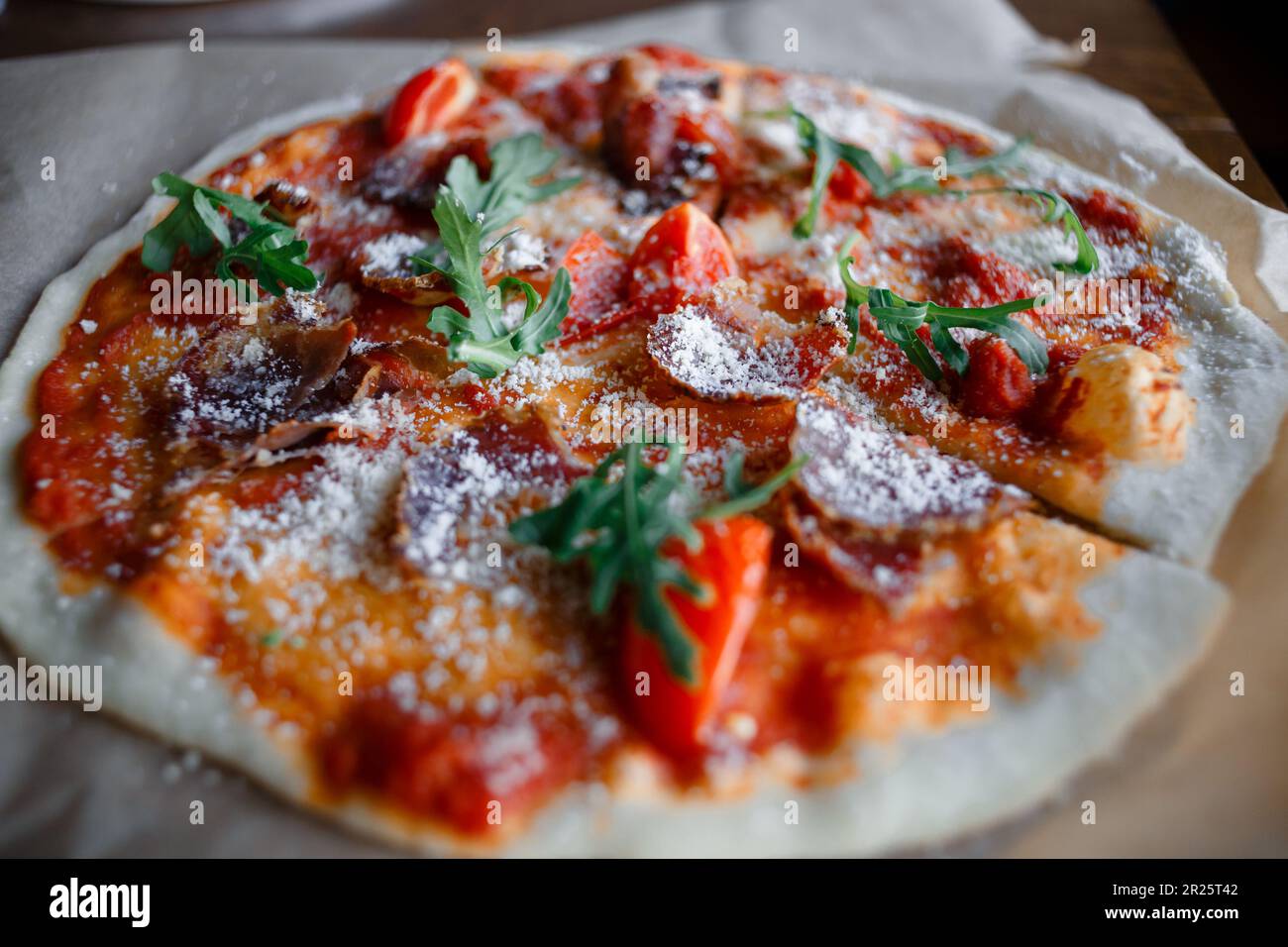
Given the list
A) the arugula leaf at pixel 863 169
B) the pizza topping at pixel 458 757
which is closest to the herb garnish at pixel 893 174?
the arugula leaf at pixel 863 169

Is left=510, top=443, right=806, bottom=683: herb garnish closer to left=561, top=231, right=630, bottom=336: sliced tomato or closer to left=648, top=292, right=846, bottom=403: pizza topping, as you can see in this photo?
left=648, top=292, right=846, bottom=403: pizza topping

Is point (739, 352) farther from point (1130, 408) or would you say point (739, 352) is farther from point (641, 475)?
point (1130, 408)

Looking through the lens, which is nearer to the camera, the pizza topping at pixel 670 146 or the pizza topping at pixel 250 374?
the pizza topping at pixel 250 374

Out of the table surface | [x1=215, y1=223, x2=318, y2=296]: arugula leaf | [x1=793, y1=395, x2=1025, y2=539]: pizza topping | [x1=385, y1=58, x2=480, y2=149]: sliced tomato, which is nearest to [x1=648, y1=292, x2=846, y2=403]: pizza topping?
[x1=793, y1=395, x2=1025, y2=539]: pizza topping

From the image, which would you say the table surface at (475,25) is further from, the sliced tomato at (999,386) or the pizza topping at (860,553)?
the pizza topping at (860,553)

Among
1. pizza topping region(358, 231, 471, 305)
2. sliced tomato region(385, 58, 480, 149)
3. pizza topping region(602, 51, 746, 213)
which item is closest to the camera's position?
pizza topping region(358, 231, 471, 305)
